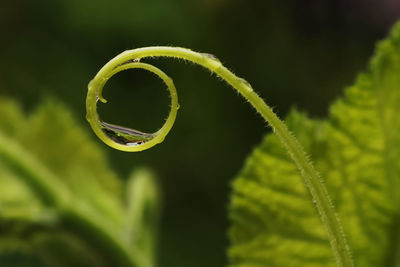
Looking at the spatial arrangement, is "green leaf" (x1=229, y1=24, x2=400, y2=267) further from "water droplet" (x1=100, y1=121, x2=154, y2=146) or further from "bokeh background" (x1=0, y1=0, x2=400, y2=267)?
"bokeh background" (x1=0, y1=0, x2=400, y2=267)

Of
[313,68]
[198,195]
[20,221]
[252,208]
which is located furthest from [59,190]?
[313,68]

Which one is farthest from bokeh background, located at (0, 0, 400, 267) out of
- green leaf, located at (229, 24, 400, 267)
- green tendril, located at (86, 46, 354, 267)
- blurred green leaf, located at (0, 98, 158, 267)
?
green tendril, located at (86, 46, 354, 267)

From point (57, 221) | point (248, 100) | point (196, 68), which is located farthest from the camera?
point (196, 68)

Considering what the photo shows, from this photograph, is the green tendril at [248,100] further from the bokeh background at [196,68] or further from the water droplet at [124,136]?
the bokeh background at [196,68]

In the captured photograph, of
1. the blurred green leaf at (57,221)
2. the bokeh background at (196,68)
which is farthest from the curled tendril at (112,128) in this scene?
the bokeh background at (196,68)

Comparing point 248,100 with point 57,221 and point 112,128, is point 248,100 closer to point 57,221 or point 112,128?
point 112,128

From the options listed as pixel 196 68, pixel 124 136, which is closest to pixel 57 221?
pixel 124 136
